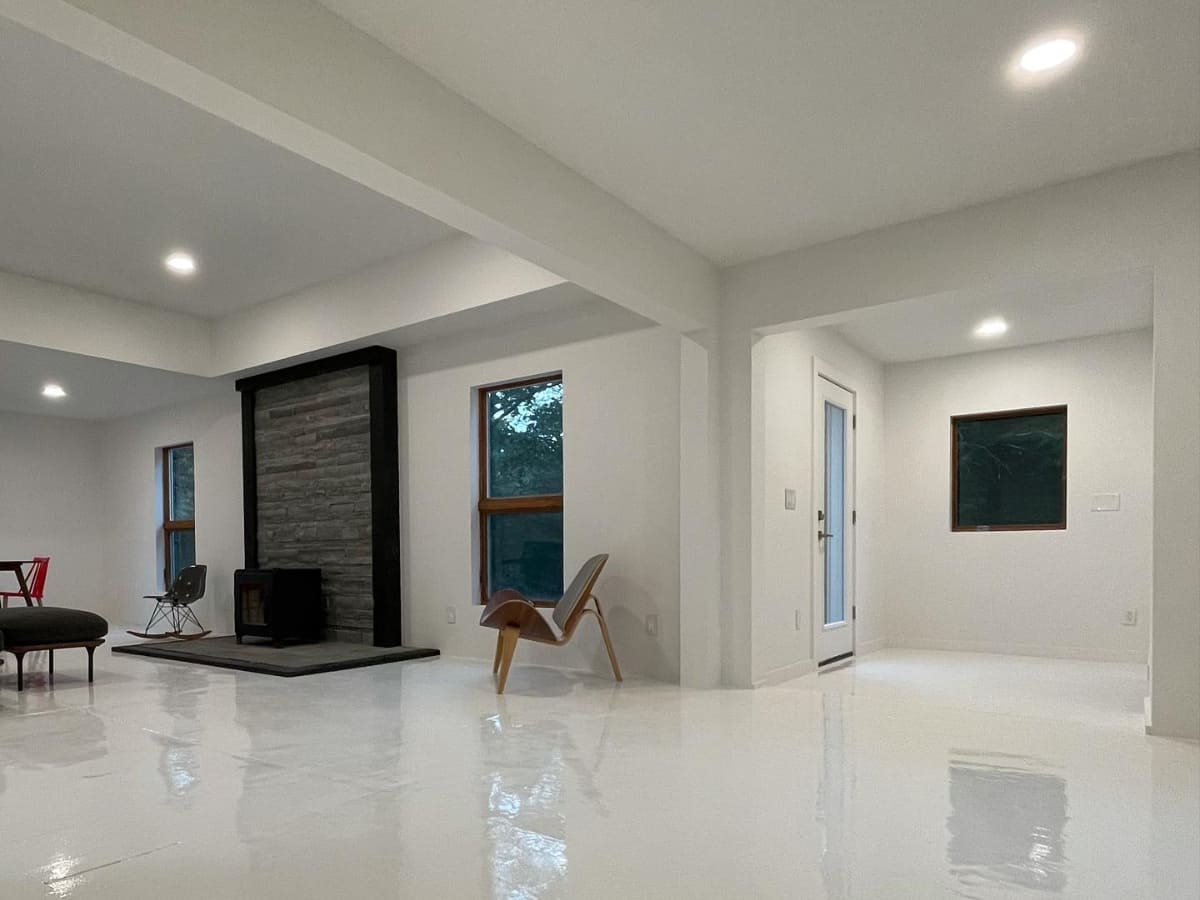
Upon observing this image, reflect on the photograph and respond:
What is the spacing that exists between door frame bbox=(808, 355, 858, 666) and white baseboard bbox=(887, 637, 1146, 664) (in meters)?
0.78

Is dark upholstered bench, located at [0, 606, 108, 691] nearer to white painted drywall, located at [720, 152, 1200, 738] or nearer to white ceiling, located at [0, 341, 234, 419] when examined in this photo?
white ceiling, located at [0, 341, 234, 419]

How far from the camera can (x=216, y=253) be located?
206 inches

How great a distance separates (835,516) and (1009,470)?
1553 mm

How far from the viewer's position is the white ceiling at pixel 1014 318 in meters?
4.78

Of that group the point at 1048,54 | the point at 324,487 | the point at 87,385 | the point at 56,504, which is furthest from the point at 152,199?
the point at 56,504

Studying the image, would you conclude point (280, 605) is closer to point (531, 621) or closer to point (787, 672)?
point (531, 621)

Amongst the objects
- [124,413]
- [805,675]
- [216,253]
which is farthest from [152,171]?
[124,413]

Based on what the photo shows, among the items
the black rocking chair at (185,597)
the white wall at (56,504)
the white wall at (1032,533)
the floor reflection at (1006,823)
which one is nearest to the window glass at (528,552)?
the floor reflection at (1006,823)

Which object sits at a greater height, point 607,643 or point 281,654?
point 607,643

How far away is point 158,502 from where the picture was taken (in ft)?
29.0

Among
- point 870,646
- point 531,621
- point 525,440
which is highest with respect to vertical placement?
point 525,440

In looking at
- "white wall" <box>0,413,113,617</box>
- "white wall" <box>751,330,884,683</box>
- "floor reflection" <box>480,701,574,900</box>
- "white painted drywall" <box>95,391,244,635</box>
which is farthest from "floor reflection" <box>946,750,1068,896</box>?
"white wall" <box>0,413,113,617</box>

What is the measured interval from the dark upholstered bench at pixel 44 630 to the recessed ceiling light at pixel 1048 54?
5.39 metres

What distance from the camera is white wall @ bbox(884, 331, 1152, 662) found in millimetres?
5684
